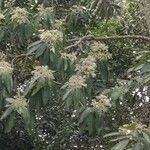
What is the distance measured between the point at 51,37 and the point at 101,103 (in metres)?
0.66

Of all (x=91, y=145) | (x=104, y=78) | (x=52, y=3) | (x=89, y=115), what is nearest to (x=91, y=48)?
(x=104, y=78)

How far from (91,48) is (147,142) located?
1.65 meters

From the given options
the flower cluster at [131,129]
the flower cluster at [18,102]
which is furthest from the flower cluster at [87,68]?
the flower cluster at [131,129]

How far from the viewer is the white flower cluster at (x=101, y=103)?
339 centimetres

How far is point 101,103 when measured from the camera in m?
3.44

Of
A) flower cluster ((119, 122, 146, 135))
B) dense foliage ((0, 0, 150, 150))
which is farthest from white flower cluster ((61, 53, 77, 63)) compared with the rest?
flower cluster ((119, 122, 146, 135))

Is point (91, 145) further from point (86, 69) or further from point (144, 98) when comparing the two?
point (86, 69)

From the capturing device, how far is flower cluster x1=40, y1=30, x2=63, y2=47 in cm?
362

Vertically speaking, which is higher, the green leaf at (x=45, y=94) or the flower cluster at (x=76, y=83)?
the flower cluster at (x=76, y=83)

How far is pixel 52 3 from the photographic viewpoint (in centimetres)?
512

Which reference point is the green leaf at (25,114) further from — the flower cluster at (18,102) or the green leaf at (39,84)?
the green leaf at (39,84)

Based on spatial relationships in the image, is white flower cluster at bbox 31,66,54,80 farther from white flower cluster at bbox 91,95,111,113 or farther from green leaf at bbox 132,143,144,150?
green leaf at bbox 132,143,144,150

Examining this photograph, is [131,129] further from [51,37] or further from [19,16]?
[19,16]

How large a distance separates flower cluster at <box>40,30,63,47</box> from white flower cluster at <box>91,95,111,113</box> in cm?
58
